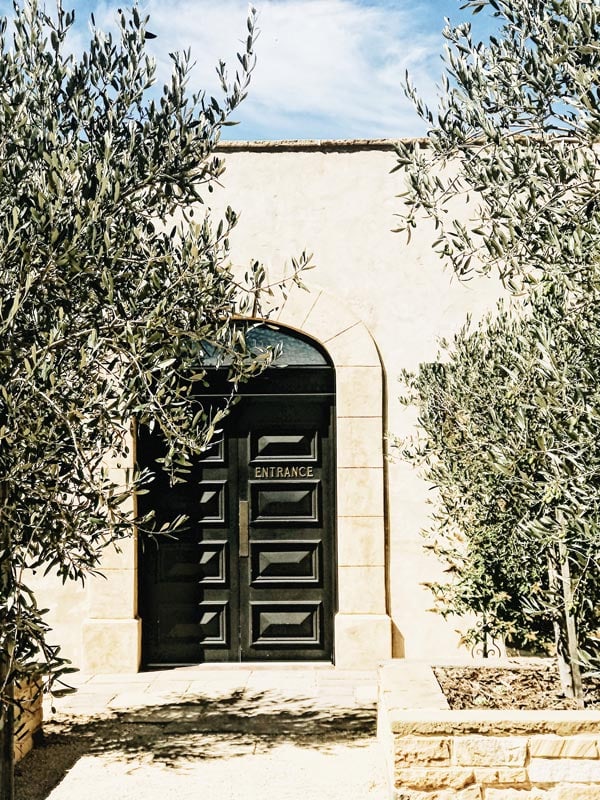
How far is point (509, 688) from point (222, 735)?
2131 millimetres

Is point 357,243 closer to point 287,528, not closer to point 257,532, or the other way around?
point 287,528

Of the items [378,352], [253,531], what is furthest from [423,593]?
[378,352]

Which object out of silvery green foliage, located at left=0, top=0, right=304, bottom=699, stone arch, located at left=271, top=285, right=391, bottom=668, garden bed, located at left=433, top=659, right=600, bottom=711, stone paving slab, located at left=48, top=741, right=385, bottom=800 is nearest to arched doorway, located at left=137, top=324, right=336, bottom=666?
stone arch, located at left=271, top=285, right=391, bottom=668

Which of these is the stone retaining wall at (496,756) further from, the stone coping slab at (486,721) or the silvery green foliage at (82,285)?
the silvery green foliage at (82,285)

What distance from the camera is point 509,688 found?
241 inches

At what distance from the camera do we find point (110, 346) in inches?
190

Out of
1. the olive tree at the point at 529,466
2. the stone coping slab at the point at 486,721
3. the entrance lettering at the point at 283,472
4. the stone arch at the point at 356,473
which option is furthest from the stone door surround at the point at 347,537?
the stone coping slab at the point at 486,721

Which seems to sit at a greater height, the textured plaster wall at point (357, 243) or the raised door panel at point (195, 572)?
the textured plaster wall at point (357, 243)

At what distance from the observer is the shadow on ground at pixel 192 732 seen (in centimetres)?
638

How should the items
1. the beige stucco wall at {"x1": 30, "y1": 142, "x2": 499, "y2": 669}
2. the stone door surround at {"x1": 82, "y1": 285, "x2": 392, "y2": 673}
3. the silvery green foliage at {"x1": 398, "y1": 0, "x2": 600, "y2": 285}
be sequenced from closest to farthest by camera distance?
1. the silvery green foliage at {"x1": 398, "y1": 0, "x2": 600, "y2": 285}
2. the stone door surround at {"x1": 82, "y1": 285, "x2": 392, "y2": 673}
3. the beige stucco wall at {"x1": 30, "y1": 142, "x2": 499, "y2": 669}

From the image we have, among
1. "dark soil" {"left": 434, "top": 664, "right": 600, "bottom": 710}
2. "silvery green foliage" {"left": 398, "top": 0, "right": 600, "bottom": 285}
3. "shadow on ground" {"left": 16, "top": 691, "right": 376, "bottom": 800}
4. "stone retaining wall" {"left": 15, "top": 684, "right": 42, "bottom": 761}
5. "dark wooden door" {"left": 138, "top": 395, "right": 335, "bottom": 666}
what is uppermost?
"silvery green foliage" {"left": 398, "top": 0, "right": 600, "bottom": 285}

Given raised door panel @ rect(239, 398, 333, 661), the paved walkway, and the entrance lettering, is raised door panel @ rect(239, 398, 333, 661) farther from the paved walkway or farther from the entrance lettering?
the paved walkway

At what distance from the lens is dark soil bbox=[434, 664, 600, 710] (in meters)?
5.73

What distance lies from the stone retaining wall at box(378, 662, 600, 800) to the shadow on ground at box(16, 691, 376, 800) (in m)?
1.62
